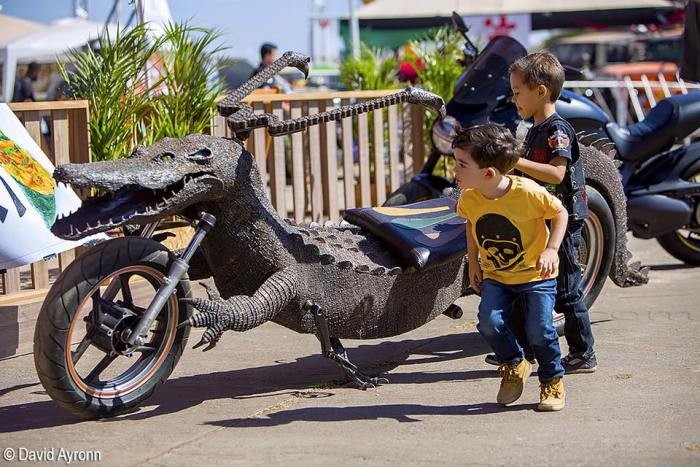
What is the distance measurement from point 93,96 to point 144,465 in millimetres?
3542

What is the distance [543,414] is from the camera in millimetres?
4754

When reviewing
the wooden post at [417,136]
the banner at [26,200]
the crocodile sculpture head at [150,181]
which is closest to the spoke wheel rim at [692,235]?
the wooden post at [417,136]

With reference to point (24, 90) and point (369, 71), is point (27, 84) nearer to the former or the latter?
point (24, 90)

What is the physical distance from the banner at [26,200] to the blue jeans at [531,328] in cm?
212

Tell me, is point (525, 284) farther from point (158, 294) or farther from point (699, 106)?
point (699, 106)

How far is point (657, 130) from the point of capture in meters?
8.40

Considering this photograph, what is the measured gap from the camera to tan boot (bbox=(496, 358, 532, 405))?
190 inches

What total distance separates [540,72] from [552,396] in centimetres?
153

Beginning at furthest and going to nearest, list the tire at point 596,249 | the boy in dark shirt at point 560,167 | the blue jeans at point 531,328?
1. the tire at point 596,249
2. the boy in dark shirt at point 560,167
3. the blue jeans at point 531,328

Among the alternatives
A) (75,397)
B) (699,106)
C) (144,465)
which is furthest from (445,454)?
(699,106)

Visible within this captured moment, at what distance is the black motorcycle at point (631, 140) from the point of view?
784cm

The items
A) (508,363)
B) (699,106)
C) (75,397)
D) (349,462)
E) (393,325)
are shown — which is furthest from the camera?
(699,106)

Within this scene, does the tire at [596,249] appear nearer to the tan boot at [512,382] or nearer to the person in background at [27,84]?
the tan boot at [512,382]

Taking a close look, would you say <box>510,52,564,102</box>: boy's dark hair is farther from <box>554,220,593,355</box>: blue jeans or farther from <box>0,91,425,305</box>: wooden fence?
<box>0,91,425,305</box>: wooden fence
